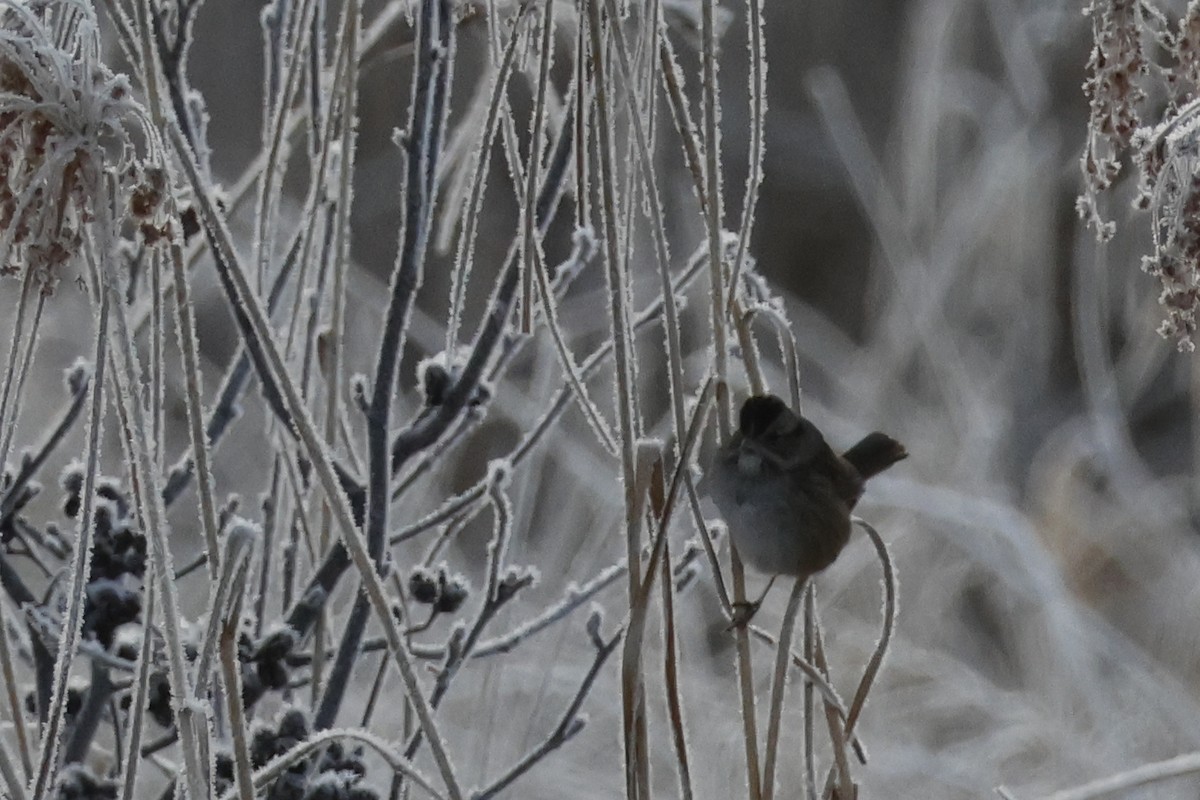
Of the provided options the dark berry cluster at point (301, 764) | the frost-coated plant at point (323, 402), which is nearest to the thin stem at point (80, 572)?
the frost-coated plant at point (323, 402)

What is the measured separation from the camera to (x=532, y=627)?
104cm

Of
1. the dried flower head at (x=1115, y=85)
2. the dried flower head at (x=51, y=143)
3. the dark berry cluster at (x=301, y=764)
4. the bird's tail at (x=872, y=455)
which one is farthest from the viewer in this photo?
the bird's tail at (x=872, y=455)

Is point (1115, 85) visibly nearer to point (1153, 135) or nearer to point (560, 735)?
point (1153, 135)

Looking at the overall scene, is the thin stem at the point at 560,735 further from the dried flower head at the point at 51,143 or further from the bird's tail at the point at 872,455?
the dried flower head at the point at 51,143

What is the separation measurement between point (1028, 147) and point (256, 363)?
2.34m

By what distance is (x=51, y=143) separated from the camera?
689 mm

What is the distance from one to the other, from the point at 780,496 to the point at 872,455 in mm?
163

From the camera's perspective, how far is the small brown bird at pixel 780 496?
1.01m

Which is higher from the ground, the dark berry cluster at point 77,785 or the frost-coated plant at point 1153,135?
the frost-coated plant at point 1153,135

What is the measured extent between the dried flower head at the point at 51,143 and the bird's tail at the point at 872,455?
635 millimetres

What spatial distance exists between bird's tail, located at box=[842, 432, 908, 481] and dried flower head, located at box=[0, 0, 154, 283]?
2.08 ft

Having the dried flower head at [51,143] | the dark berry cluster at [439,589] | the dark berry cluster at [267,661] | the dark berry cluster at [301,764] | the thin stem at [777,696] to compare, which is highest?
the dried flower head at [51,143]

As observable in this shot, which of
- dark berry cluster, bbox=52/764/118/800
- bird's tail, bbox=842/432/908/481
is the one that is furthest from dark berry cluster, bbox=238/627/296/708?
bird's tail, bbox=842/432/908/481

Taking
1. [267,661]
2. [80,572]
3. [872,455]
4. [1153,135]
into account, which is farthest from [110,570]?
[1153,135]
